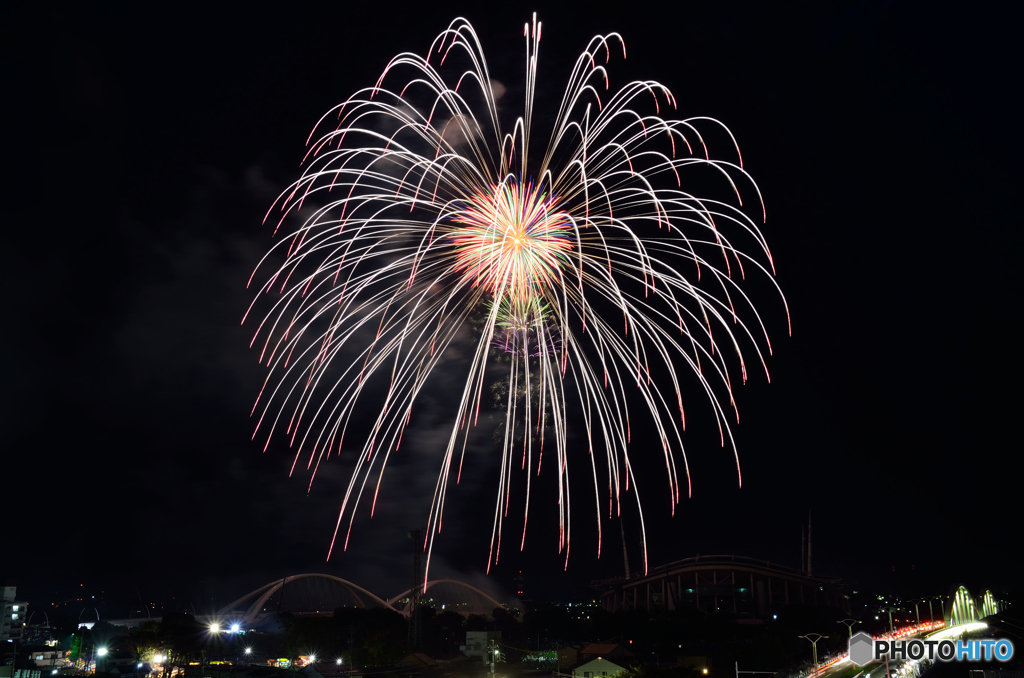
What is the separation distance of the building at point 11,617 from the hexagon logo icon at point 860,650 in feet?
239

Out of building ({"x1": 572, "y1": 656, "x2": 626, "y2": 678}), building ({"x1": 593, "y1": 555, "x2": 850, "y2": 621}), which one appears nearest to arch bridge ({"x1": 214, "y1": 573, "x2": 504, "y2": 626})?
building ({"x1": 593, "y1": 555, "x2": 850, "y2": 621})

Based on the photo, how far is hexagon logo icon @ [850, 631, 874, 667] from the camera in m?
37.3

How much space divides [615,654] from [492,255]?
52.3m

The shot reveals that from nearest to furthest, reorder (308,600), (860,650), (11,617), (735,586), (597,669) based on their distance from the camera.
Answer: (860,650) → (597,669) → (11,617) → (735,586) → (308,600)

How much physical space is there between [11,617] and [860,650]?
269 feet

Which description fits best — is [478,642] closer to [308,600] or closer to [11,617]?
[11,617]

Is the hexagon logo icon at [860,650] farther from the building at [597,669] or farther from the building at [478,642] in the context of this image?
the building at [478,642]

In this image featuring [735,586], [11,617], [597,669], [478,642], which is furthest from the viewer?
[735,586]

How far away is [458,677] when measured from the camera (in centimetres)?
5084

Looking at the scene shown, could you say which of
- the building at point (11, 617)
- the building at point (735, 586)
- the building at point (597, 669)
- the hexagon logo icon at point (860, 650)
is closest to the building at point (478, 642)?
the building at point (597, 669)

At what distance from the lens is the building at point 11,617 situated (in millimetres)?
70812

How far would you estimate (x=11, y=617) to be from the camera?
245 ft

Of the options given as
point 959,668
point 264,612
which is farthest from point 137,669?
point 264,612

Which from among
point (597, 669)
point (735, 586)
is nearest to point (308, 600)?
point (735, 586)
